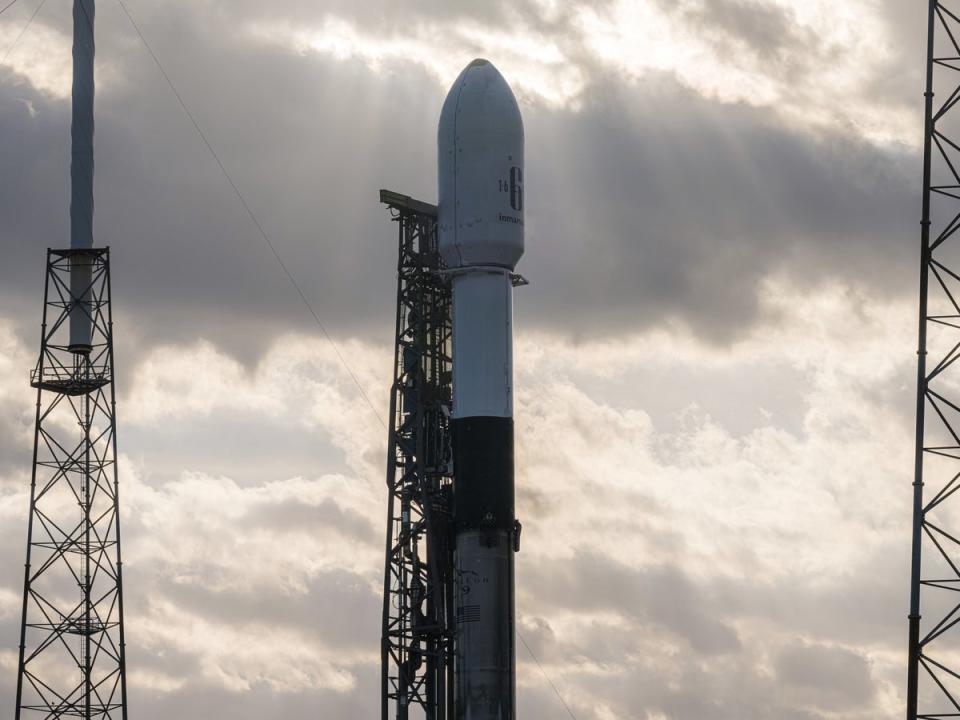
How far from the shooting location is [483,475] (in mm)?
95750

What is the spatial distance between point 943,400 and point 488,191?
3124cm

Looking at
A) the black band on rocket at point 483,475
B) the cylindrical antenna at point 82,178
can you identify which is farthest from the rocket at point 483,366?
the cylindrical antenna at point 82,178

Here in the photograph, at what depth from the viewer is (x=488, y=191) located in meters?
97.6

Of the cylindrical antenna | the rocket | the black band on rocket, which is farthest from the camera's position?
the cylindrical antenna

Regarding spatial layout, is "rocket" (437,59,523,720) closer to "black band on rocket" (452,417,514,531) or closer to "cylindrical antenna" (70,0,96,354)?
"black band on rocket" (452,417,514,531)

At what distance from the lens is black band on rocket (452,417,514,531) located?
95.6 meters

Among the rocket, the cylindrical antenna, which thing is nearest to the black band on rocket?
the rocket

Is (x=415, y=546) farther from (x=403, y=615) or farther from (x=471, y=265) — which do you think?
(x=471, y=265)

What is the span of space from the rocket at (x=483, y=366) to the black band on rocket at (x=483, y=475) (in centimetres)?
4

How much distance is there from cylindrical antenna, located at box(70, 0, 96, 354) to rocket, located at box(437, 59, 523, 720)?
15.6 meters

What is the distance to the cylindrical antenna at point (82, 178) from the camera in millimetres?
95938

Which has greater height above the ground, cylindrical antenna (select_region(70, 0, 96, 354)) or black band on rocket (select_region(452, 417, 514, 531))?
cylindrical antenna (select_region(70, 0, 96, 354))

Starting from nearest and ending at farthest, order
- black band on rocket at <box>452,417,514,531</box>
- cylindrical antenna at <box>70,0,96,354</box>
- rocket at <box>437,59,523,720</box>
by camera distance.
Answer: rocket at <box>437,59,523,720</box> < black band on rocket at <box>452,417,514,531</box> < cylindrical antenna at <box>70,0,96,354</box>

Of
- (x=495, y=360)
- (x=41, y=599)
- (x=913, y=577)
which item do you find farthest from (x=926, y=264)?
(x=41, y=599)
